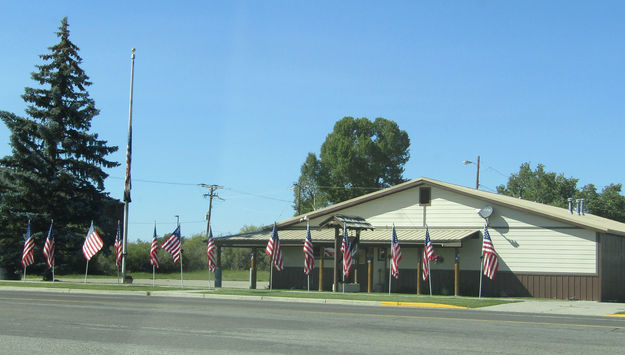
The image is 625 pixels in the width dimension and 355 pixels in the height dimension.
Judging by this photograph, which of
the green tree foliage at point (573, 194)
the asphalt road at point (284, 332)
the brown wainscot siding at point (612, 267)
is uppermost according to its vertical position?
the green tree foliage at point (573, 194)

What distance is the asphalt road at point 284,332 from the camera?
36.6 ft

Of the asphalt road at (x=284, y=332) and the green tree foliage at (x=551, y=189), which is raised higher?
the green tree foliage at (x=551, y=189)

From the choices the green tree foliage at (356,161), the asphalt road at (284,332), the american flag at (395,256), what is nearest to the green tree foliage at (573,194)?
the green tree foliage at (356,161)

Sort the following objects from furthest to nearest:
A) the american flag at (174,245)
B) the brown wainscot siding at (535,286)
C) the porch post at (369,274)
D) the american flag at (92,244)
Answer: the american flag at (92,244) → the porch post at (369,274) → the american flag at (174,245) → the brown wainscot siding at (535,286)

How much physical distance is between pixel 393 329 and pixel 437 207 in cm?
1965

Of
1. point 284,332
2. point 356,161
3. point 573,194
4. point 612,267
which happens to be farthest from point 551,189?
point 284,332

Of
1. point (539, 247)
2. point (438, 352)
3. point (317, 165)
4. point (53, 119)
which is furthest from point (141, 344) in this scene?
point (317, 165)

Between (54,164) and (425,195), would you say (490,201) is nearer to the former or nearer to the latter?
(425,195)

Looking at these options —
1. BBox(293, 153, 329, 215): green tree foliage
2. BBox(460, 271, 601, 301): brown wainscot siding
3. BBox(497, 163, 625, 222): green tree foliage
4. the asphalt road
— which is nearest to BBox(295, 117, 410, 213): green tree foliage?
BBox(293, 153, 329, 215): green tree foliage

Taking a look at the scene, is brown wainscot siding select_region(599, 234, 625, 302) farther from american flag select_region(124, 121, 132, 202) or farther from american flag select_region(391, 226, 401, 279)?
american flag select_region(124, 121, 132, 202)

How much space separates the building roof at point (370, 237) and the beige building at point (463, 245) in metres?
0.05

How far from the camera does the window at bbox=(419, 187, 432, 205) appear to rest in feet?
109

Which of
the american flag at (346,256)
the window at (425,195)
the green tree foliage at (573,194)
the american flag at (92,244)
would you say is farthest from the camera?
the green tree foliage at (573,194)

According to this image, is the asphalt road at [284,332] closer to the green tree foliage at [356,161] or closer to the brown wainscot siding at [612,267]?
the brown wainscot siding at [612,267]
